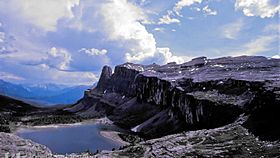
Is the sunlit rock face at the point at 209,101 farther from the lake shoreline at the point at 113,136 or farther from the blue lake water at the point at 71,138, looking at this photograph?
the blue lake water at the point at 71,138

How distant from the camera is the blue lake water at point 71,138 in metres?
124

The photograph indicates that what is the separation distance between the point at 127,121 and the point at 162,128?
48856 millimetres

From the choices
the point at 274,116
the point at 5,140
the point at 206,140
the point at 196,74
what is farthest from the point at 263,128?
the point at 196,74

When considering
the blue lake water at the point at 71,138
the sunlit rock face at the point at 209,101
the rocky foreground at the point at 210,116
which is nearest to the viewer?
the rocky foreground at the point at 210,116

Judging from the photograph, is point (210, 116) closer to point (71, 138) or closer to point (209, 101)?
point (209, 101)

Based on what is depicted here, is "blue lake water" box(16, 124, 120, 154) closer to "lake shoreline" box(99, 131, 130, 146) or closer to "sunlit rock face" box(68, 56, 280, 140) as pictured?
"lake shoreline" box(99, 131, 130, 146)

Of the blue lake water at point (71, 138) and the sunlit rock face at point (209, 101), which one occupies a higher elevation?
the sunlit rock face at point (209, 101)

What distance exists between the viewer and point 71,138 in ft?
484

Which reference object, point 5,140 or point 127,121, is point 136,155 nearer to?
point 5,140

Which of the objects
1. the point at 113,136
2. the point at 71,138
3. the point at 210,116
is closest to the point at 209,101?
the point at 210,116

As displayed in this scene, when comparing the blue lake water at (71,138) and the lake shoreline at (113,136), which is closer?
the blue lake water at (71,138)

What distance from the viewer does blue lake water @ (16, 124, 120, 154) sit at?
123750mm

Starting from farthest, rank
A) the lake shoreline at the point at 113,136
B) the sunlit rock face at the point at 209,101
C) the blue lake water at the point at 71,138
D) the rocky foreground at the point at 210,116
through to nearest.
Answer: the lake shoreline at the point at 113,136 → the blue lake water at the point at 71,138 → the sunlit rock face at the point at 209,101 → the rocky foreground at the point at 210,116

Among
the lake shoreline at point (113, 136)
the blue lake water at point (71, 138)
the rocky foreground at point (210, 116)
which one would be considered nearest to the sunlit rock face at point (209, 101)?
the rocky foreground at point (210, 116)
